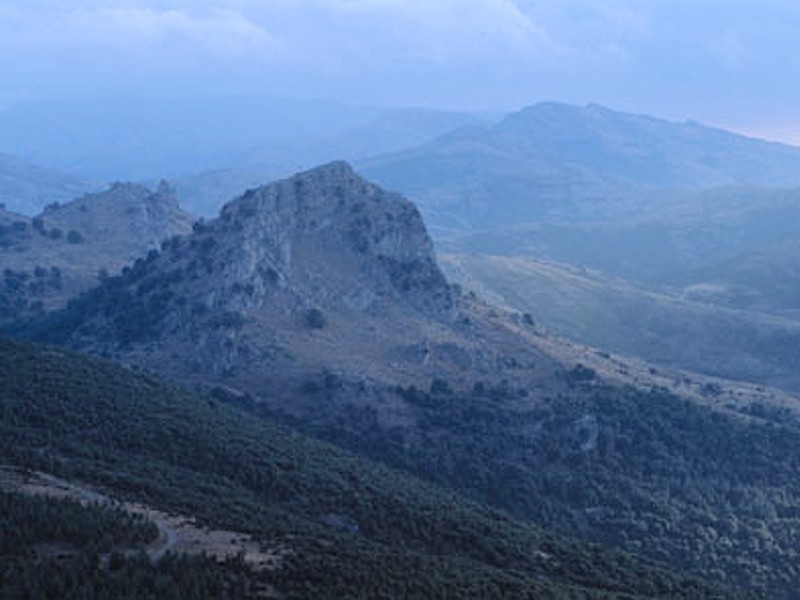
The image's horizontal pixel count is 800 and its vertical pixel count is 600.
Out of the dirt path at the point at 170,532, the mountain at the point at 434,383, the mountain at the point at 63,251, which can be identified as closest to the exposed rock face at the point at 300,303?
the mountain at the point at 434,383

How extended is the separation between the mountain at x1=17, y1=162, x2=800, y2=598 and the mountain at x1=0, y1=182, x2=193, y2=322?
1549cm

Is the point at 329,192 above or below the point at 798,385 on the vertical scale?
above

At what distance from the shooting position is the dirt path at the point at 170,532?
4678 centimetres

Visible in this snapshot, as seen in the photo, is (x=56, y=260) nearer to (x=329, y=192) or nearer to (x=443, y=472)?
(x=329, y=192)

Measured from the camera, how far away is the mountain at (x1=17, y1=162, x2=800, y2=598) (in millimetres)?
99875

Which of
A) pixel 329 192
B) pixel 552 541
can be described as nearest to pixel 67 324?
pixel 329 192

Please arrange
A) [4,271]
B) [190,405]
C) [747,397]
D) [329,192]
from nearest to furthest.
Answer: [190,405]
[747,397]
[329,192]
[4,271]

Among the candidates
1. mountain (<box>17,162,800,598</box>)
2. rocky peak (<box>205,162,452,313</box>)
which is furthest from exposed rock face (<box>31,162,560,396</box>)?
mountain (<box>17,162,800,598</box>)

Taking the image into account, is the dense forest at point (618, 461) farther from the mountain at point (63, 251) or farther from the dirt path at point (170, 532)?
the mountain at point (63, 251)

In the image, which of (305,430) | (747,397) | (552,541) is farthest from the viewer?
(747,397)

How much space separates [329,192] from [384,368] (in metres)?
39.8

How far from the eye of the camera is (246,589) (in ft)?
134

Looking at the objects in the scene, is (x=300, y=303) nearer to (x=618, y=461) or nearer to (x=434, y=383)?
(x=434, y=383)

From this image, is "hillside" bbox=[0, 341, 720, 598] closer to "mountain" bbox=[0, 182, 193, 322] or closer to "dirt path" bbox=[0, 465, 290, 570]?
"dirt path" bbox=[0, 465, 290, 570]
